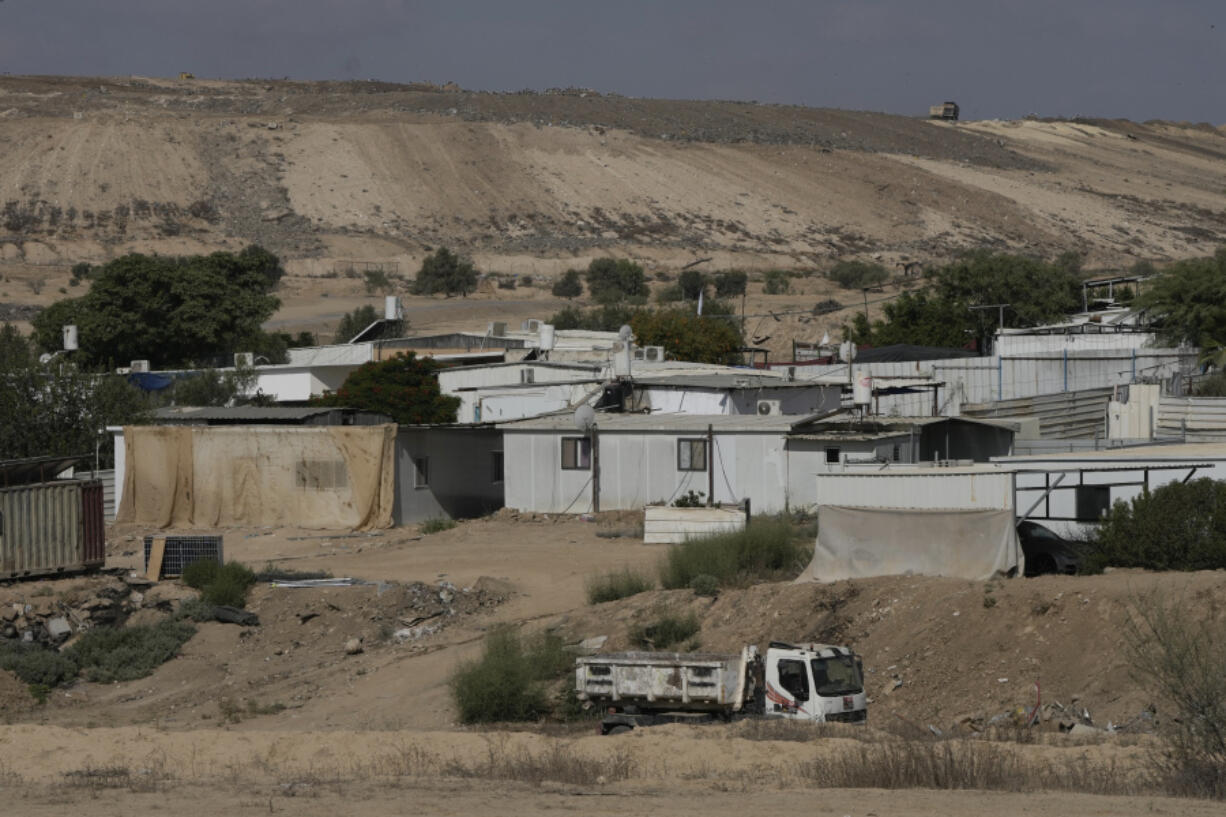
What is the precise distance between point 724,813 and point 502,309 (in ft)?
197

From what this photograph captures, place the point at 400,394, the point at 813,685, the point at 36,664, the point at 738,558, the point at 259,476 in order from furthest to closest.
→ the point at 400,394, the point at 259,476, the point at 738,558, the point at 36,664, the point at 813,685

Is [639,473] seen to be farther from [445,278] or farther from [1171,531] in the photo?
[445,278]

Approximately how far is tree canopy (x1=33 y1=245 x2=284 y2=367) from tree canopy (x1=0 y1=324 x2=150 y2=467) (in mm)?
15831

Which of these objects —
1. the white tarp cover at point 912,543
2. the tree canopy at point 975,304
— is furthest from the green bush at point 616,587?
the tree canopy at point 975,304

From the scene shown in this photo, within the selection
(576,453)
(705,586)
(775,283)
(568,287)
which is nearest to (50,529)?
(705,586)

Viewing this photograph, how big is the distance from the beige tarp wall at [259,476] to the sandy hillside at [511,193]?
33.5 m

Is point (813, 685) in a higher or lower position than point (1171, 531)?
lower

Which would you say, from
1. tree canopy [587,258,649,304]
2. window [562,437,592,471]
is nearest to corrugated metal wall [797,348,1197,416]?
window [562,437,592,471]

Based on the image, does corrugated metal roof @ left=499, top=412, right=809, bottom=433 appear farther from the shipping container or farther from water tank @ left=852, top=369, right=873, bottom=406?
the shipping container

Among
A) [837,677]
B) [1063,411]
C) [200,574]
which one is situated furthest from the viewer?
[1063,411]

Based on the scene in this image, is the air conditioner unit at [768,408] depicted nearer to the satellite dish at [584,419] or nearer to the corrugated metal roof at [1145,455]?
the satellite dish at [584,419]

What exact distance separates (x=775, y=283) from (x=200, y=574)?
57.3 metres

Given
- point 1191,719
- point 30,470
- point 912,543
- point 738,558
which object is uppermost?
point 30,470

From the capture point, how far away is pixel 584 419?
3197 centimetres
